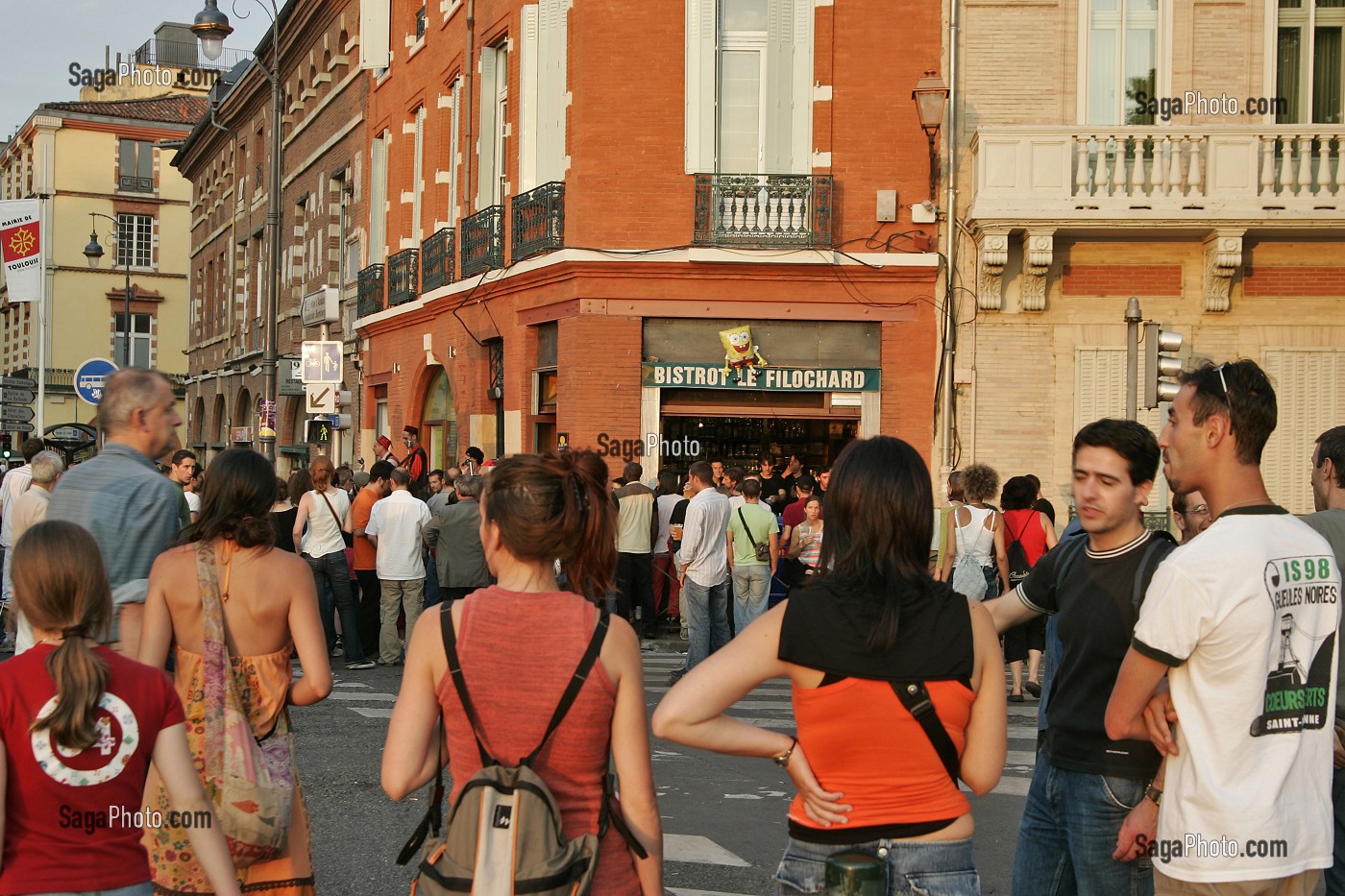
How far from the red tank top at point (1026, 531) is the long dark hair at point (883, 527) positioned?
27.6ft

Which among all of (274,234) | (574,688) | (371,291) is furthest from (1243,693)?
(371,291)

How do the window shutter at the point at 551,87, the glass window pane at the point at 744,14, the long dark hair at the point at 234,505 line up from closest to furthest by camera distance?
1. the long dark hair at the point at 234,505
2. the glass window pane at the point at 744,14
3. the window shutter at the point at 551,87

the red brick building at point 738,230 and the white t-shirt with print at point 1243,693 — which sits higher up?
the red brick building at point 738,230

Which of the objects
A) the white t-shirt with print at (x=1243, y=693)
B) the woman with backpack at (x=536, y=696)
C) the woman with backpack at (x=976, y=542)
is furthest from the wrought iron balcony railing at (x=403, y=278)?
the white t-shirt with print at (x=1243, y=693)

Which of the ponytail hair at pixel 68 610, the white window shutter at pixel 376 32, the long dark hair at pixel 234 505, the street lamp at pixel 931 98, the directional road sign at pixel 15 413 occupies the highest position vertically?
the white window shutter at pixel 376 32

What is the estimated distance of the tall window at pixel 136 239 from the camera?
224ft

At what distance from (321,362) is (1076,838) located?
18507 mm

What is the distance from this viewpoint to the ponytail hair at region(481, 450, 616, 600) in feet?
10.5

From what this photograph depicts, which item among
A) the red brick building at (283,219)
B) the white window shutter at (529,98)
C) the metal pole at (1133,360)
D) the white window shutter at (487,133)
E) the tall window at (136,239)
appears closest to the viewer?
the metal pole at (1133,360)

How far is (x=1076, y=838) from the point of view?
3.83m

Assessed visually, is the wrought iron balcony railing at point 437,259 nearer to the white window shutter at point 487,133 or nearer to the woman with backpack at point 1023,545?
the white window shutter at point 487,133

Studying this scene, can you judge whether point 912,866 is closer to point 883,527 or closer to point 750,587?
point 883,527

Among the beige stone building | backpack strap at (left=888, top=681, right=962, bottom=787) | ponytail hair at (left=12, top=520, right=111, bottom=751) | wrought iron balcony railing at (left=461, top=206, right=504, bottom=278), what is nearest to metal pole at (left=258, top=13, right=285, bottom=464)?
wrought iron balcony railing at (left=461, top=206, right=504, bottom=278)

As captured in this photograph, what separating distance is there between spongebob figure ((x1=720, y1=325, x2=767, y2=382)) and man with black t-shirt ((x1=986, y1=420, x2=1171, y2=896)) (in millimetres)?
13630
